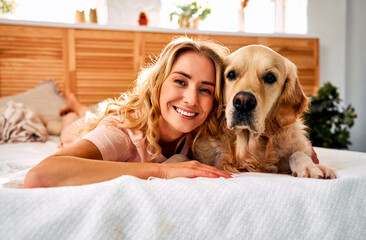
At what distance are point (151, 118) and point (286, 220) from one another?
0.80 meters

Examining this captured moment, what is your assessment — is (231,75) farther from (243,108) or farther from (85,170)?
(85,170)

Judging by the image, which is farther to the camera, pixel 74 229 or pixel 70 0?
pixel 70 0

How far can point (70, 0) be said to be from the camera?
177 inches

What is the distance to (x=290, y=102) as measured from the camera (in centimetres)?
145

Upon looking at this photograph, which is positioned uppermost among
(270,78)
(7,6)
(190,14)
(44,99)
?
(7,6)

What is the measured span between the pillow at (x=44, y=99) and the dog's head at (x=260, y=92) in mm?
Result: 2589

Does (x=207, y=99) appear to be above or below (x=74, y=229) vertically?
above

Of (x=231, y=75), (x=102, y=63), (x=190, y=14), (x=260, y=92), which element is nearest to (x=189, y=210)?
(x=260, y=92)

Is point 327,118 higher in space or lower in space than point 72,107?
lower

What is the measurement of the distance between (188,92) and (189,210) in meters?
0.67

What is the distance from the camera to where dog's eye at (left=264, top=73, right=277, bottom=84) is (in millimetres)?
1407

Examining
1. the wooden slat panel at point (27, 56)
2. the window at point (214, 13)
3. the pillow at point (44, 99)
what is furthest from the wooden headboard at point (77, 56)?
the window at point (214, 13)

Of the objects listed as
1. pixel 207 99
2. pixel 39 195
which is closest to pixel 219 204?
pixel 39 195

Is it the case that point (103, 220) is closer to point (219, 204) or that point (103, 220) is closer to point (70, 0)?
point (219, 204)
